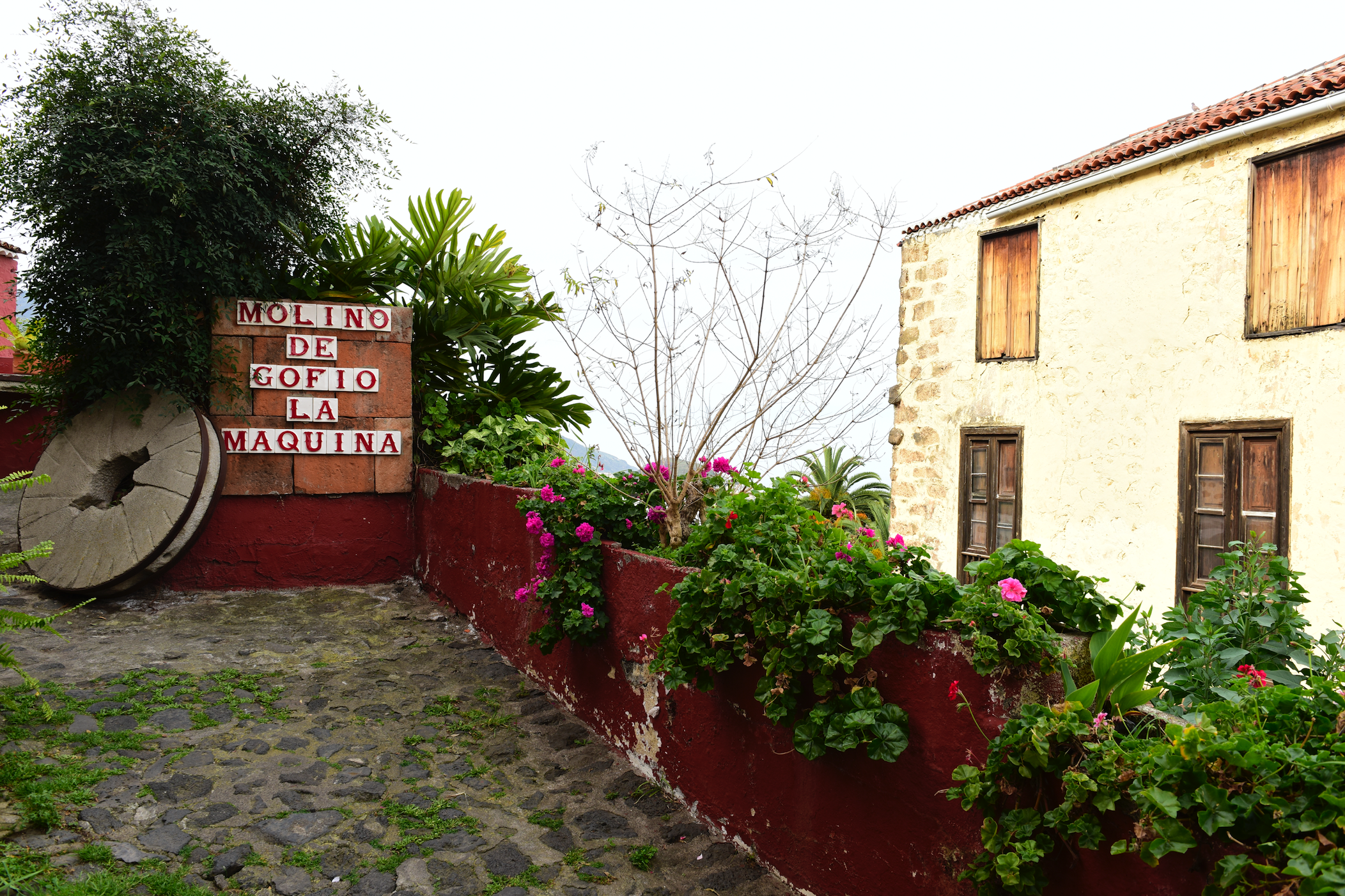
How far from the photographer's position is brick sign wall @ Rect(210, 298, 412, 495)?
6770mm

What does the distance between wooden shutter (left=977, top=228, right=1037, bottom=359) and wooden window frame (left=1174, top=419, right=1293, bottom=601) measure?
1.89 m

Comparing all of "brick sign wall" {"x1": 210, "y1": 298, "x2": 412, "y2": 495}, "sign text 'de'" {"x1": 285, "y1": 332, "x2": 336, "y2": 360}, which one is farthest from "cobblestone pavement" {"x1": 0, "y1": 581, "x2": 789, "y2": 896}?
"sign text 'de'" {"x1": 285, "y1": 332, "x2": 336, "y2": 360}

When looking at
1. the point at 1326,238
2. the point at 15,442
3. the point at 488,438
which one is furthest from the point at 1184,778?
the point at 15,442

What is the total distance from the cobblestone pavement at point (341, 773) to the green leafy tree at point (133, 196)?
2123 millimetres

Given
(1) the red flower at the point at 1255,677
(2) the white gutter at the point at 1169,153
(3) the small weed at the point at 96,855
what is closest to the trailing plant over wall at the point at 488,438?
(3) the small weed at the point at 96,855

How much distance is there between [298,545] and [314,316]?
1.92 metres

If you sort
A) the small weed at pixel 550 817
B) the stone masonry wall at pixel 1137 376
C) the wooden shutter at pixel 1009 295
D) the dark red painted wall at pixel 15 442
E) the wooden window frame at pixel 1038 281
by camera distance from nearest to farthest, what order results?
the small weed at pixel 550 817, the stone masonry wall at pixel 1137 376, the wooden window frame at pixel 1038 281, the wooden shutter at pixel 1009 295, the dark red painted wall at pixel 15 442

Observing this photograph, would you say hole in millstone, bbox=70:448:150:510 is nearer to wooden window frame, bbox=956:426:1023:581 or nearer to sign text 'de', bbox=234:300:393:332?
sign text 'de', bbox=234:300:393:332

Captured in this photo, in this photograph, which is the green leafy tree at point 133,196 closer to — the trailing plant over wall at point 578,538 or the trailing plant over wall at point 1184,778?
the trailing plant over wall at point 578,538

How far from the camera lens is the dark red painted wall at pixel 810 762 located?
210cm

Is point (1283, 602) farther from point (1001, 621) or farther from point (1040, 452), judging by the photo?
point (1040, 452)

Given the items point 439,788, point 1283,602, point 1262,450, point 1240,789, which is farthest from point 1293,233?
point 439,788

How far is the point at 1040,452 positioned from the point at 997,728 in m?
6.90

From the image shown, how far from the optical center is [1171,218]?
720cm
